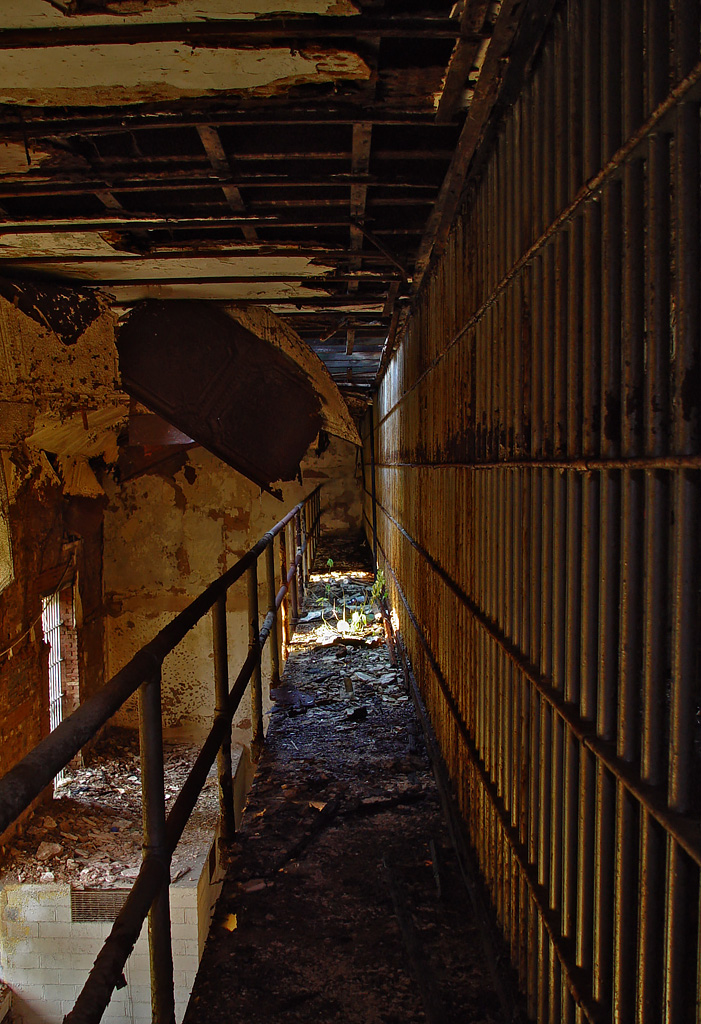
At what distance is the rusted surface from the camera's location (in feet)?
15.3

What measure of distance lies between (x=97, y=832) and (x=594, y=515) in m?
6.57

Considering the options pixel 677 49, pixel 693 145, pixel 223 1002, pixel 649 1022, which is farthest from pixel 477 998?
pixel 677 49

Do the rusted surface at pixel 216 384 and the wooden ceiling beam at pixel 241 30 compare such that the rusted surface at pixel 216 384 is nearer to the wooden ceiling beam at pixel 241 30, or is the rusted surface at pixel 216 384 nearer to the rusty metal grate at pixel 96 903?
the wooden ceiling beam at pixel 241 30

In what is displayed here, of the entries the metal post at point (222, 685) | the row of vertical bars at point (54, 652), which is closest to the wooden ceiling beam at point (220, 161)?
the metal post at point (222, 685)

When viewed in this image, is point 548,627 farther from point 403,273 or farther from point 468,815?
point 403,273

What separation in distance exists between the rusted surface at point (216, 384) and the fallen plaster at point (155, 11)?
2.82 meters

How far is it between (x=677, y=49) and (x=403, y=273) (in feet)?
9.13

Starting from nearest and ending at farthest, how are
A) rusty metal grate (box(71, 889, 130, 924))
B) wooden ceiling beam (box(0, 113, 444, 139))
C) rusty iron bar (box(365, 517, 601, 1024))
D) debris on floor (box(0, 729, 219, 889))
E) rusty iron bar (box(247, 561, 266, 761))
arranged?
rusty iron bar (box(365, 517, 601, 1024)) < wooden ceiling beam (box(0, 113, 444, 139)) < rusty iron bar (box(247, 561, 266, 761)) < rusty metal grate (box(71, 889, 130, 924)) < debris on floor (box(0, 729, 219, 889))

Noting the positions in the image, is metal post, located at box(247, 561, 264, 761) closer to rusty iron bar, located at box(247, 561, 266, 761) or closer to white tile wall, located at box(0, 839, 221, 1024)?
rusty iron bar, located at box(247, 561, 266, 761)

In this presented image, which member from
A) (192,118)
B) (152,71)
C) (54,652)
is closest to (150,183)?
(192,118)

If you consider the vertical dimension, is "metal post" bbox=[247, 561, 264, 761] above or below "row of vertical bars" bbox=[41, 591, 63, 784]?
Answer: above

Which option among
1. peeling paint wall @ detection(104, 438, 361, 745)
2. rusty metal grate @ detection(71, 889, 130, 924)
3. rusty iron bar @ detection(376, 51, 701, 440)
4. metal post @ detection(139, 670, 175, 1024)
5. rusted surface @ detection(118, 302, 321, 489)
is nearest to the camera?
rusty iron bar @ detection(376, 51, 701, 440)

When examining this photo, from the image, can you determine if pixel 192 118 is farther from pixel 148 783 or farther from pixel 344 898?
pixel 344 898

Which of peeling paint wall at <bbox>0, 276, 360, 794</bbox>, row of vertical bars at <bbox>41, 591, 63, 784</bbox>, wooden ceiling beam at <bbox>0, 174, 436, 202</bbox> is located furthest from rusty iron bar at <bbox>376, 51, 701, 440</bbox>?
row of vertical bars at <bbox>41, 591, 63, 784</bbox>
